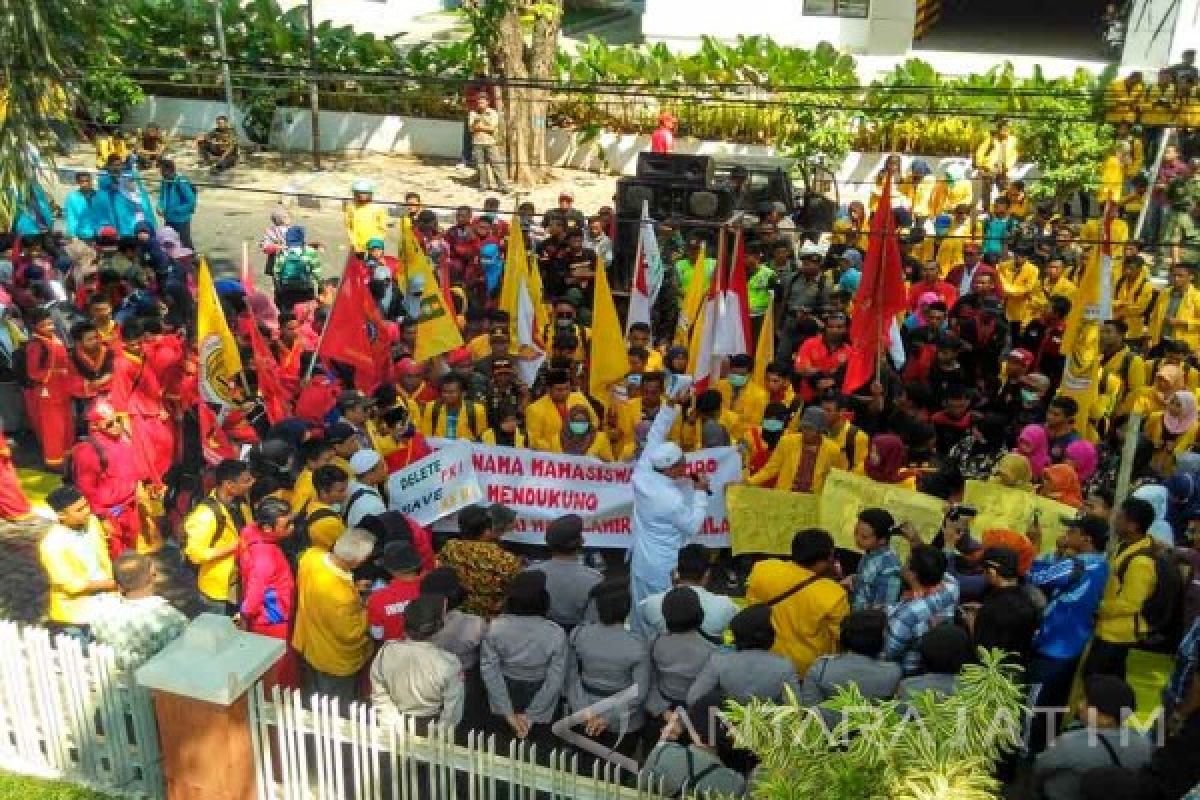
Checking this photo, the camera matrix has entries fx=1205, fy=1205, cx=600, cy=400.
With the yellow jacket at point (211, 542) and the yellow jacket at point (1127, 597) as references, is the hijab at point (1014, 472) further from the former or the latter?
the yellow jacket at point (211, 542)

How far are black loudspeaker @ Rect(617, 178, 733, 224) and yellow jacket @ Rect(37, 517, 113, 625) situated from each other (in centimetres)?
772

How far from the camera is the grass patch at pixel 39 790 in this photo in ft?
20.8

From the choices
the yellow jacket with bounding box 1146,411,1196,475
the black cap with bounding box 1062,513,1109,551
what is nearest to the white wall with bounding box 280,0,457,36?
the yellow jacket with bounding box 1146,411,1196,475

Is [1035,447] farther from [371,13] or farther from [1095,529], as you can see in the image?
[371,13]

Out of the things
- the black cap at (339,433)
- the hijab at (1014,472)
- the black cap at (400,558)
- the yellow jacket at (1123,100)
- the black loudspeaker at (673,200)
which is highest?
the yellow jacket at (1123,100)

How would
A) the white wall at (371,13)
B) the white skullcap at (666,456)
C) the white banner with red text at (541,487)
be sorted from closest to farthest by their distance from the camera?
→ the white skullcap at (666,456) < the white banner with red text at (541,487) < the white wall at (371,13)

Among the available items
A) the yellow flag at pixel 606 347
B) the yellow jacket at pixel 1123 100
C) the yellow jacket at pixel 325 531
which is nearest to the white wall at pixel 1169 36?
the yellow jacket at pixel 1123 100

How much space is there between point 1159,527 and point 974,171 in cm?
1133

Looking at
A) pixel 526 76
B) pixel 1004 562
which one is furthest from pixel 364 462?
pixel 526 76

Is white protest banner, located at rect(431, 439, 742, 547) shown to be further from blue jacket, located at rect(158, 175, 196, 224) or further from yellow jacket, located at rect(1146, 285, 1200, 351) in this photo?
blue jacket, located at rect(158, 175, 196, 224)

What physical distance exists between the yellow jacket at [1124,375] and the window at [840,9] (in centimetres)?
1539

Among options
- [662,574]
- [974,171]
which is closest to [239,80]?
[974,171]

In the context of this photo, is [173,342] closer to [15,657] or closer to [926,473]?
[15,657]

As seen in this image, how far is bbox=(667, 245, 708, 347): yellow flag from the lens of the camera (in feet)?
33.3
